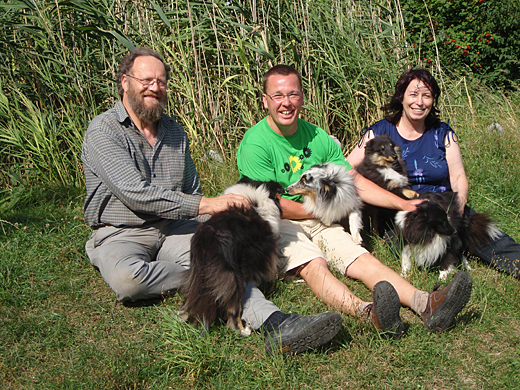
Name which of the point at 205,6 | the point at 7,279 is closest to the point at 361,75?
the point at 205,6

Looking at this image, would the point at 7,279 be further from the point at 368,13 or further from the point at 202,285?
the point at 368,13

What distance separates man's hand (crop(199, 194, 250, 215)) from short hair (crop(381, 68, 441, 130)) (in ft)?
6.34

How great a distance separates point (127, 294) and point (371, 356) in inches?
64.0

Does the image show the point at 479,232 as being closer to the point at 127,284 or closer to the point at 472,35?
the point at 127,284

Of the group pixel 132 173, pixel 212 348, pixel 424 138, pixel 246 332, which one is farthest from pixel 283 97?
pixel 212 348

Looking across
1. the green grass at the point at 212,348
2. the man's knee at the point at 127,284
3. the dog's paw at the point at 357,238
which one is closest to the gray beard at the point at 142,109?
the man's knee at the point at 127,284

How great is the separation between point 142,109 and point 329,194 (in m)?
1.63

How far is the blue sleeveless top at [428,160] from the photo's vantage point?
389 centimetres

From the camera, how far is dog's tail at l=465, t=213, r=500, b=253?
360 centimetres

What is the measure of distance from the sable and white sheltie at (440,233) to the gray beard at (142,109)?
7.01ft

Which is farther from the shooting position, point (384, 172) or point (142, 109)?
point (384, 172)

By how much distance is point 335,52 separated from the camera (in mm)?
5445

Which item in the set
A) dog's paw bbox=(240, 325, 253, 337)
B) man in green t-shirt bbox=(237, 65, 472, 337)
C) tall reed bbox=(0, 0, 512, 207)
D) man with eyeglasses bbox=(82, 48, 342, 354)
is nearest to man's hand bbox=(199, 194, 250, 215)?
man with eyeglasses bbox=(82, 48, 342, 354)

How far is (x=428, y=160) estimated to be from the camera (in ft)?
12.8
